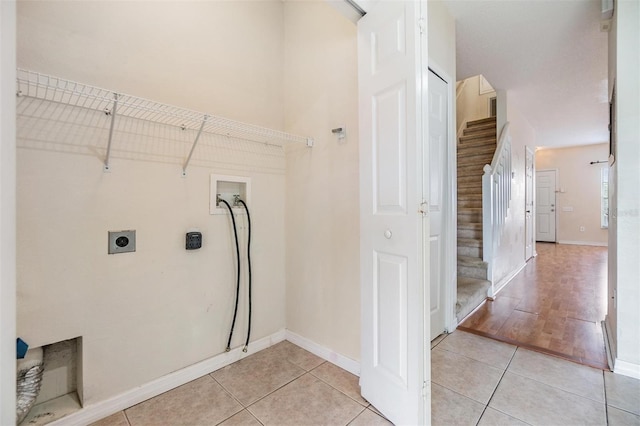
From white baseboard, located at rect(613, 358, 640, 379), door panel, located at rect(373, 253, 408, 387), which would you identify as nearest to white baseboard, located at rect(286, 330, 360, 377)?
door panel, located at rect(373, 253, 408, 387)

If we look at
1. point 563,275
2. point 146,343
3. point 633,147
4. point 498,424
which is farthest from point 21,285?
point 563,275

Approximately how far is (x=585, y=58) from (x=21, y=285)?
510 cm

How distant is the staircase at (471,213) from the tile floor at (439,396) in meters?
0.77

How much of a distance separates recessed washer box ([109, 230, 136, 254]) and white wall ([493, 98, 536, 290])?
3.70 meters

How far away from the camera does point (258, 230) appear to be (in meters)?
2.16

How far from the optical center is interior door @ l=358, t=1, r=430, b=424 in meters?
1.26

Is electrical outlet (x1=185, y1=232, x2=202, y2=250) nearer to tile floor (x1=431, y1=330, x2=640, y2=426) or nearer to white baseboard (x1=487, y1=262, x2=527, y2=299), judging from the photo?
tile floor (x1=431, y1=330, x2=640, y2=426)

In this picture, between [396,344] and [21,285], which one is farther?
[396,344]

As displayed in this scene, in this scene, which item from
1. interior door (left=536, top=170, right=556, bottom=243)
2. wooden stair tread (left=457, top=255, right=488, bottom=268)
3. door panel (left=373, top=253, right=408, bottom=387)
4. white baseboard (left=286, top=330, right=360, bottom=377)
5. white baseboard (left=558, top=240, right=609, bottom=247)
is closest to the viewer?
door panel (left=373, top=253, right=408, bottom=387)

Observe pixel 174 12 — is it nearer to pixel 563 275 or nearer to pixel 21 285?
pixel 21 285

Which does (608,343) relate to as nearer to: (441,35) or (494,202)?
(494,202)
